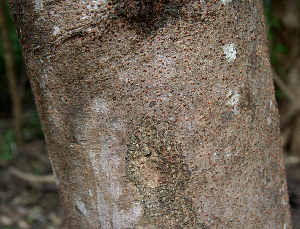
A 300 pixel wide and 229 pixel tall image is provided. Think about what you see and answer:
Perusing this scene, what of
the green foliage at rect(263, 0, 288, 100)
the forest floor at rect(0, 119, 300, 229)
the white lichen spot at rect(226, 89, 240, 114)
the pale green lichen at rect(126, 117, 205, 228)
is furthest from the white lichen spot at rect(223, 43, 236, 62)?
the green foliage at rect(263, 0, 288, 100)

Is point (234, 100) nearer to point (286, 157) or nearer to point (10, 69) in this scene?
point (286, 157)

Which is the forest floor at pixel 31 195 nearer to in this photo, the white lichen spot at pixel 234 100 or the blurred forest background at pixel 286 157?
the blurred forest background at pixel 286 157

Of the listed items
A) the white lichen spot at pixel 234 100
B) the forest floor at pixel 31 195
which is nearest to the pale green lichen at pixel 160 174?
the white lichen spot at pixel 234 100

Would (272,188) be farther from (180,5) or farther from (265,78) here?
(180,5)

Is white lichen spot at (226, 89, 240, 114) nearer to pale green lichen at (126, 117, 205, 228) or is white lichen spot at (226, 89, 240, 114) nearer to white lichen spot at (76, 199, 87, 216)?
pale green lichen at (126, 117, 205, 228)

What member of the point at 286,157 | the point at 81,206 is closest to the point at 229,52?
the point at 81,206

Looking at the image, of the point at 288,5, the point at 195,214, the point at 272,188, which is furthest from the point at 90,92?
the point at 288,5
